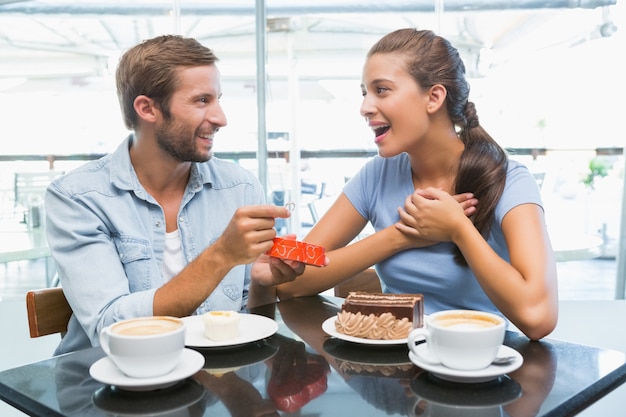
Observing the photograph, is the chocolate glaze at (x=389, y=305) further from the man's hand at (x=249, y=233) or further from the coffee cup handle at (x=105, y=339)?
the coffee cup handle at (x=105, y=339)

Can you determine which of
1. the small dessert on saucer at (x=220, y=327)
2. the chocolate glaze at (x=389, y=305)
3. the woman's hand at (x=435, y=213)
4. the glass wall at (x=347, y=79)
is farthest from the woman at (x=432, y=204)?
the glass wall at (x=347, y=79)

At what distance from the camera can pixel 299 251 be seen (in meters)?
1.42

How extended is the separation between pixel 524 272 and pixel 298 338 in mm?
469

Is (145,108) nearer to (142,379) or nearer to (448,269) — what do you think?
(448,269)

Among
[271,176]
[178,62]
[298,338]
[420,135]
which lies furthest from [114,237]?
[271,176]

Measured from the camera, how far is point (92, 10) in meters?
4.52

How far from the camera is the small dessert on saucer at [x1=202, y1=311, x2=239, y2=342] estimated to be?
1218 mm

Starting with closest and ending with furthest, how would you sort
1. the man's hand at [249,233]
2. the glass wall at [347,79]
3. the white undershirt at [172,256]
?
the man's hand at [249,233], the white undershirt at [172,256], the glass wall at [347,79]

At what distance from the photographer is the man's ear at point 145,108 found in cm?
179

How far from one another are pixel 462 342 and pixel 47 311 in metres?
0.96

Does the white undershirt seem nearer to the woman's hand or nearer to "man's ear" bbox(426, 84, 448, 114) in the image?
the woman's hand

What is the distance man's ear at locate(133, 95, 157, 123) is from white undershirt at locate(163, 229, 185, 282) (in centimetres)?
30

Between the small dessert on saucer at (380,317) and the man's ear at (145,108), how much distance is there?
0.81m

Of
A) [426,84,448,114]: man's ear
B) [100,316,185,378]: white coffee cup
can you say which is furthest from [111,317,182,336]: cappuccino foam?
[426,84,448,114]: man's ear
